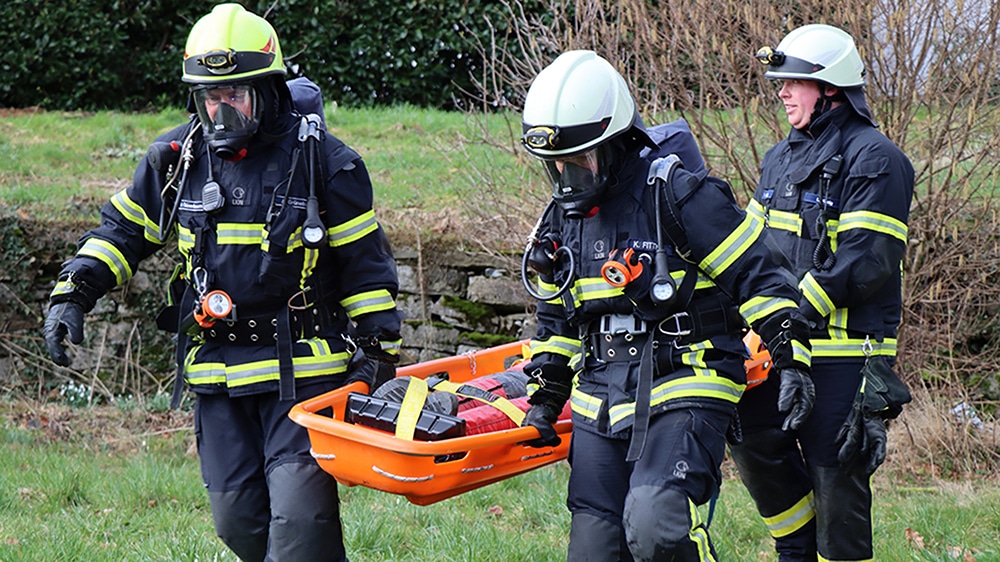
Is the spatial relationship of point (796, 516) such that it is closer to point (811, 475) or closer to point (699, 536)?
point (811, 475)

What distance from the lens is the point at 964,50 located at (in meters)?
6.41

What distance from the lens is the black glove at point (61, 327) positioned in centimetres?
408

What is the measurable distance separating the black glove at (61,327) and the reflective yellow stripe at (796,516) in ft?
9.51

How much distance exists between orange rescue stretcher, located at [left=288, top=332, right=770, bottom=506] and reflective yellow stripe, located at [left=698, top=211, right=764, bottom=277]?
2.40 ft

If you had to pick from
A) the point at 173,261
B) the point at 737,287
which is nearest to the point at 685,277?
the point at 737,287

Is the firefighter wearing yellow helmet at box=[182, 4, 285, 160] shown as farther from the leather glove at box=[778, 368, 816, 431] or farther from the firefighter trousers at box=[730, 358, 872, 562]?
the firefighter trousers at box=[730, 358, 872, 562]

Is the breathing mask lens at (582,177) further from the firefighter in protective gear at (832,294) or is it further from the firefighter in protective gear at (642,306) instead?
the firefighter in protective gear at (832,294)

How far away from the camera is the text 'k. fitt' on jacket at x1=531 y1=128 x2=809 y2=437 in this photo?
353 centimetres

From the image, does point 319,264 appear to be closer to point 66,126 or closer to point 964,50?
point 964,50

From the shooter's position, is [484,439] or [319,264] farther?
[319,264]

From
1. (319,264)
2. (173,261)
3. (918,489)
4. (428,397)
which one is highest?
(319,264)

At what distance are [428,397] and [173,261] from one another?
4.93 meters

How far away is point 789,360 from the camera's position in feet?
11.7

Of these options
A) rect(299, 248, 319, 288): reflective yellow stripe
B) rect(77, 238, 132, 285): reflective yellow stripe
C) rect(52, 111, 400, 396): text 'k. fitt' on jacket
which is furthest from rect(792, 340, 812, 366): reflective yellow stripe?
rect(77, 238, 132, 285): reflective yellow stripe
